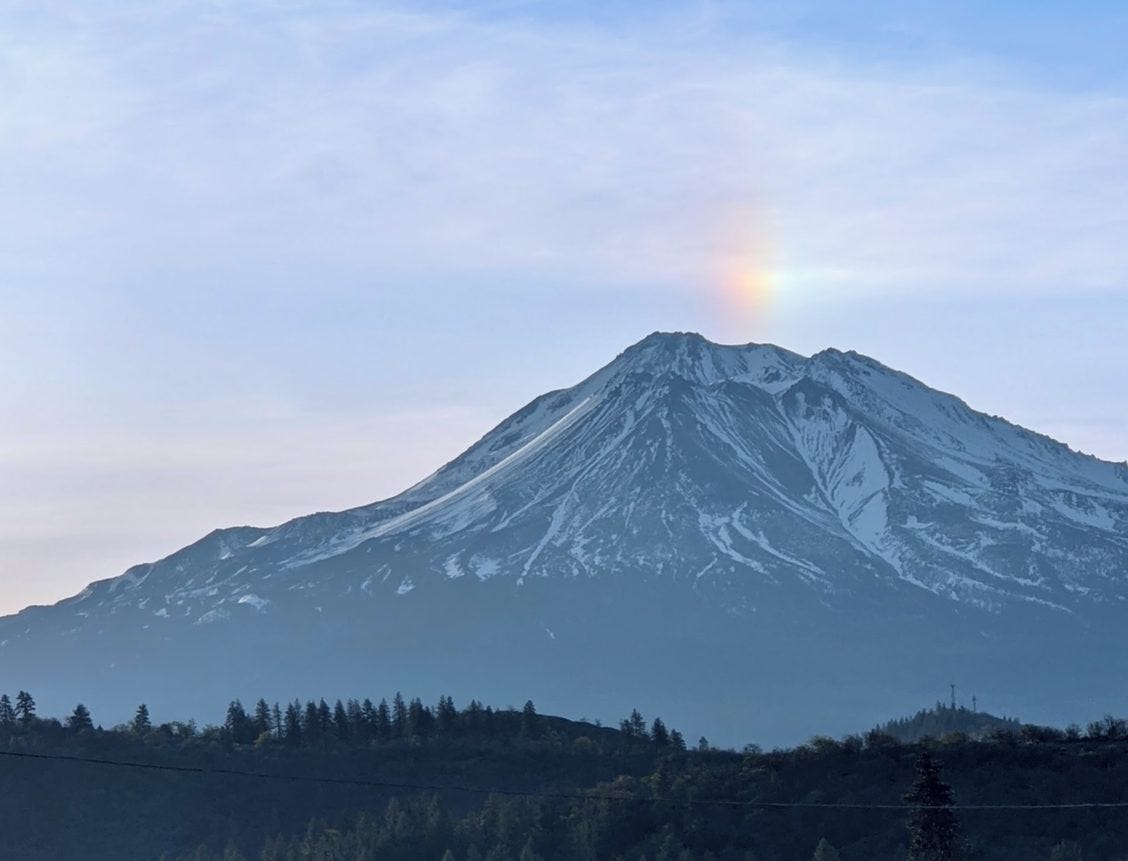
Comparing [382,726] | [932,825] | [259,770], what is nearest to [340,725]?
[382,726]

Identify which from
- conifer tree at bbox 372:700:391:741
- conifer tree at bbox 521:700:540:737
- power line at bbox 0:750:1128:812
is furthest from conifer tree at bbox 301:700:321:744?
conifer tree at bbox 521:700:540:737

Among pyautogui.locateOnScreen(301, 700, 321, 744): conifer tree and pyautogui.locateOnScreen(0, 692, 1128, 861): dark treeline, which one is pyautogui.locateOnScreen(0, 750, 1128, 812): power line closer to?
pyautogui.locateOnScreen(0, 692, 1128, 861): dark treeline

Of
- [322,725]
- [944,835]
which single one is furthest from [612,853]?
[322,725]

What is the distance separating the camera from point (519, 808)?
10325 cm

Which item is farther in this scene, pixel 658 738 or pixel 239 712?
pixel 239 712

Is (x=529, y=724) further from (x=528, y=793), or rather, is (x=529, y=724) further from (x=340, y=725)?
(x=528, y=793)

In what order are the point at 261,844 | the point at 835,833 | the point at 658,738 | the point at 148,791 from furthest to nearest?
the point at 658,738 < the point at 148,791 < the point at 261,844 < the point at 835,833

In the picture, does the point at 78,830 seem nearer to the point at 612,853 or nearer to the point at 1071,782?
the point at 612,853

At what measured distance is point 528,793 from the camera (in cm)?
11469

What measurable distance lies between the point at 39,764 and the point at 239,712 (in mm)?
21382

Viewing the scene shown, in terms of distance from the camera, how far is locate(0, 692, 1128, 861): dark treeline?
95062 millimetres

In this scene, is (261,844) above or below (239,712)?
below

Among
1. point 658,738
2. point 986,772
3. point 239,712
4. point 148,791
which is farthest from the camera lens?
point 239,712

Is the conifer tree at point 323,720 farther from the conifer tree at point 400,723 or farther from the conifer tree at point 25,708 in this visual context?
the conifer tree at point 25,708
